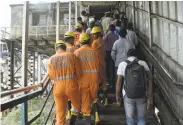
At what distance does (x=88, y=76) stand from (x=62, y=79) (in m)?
0.63

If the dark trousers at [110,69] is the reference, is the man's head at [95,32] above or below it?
above

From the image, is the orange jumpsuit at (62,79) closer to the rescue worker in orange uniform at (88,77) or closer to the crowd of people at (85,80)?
the crowd of people at (85,80)

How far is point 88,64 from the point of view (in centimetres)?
477

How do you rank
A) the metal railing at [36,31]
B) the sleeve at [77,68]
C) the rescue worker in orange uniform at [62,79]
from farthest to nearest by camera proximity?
the metal railing at [36,31], the sleeve at [77,68], the rescue worker in orange uniform at [62,79]

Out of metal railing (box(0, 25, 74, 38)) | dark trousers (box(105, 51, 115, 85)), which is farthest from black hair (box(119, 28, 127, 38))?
metal railing (box(0, 25, 74, 38))

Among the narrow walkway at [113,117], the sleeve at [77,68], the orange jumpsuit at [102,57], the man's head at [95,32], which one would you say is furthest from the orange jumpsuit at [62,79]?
the man's head at [95,32]

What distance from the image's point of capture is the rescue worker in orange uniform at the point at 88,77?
4.67m

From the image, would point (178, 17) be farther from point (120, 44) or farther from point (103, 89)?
point (103, 89)

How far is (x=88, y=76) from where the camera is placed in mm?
4723

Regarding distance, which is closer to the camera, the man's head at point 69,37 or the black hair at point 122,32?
the man's head at point 69,37

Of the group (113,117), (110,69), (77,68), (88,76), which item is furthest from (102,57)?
(110,69)

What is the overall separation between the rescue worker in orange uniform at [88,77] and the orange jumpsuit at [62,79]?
1.19 ft

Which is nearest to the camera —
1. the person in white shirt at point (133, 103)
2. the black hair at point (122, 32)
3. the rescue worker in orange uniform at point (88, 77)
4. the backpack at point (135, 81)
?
the backpack at point (135, 81)

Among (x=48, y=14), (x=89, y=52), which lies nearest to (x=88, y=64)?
(x=89, y=52)
